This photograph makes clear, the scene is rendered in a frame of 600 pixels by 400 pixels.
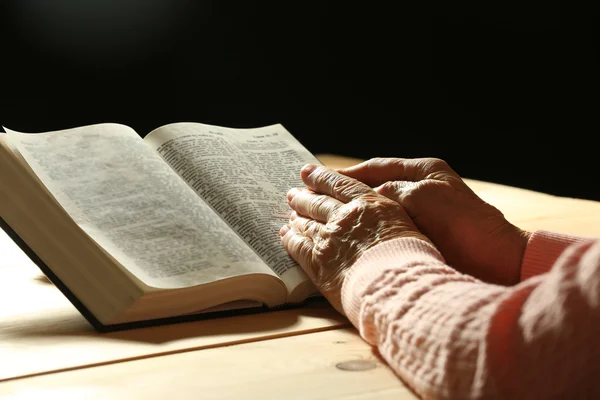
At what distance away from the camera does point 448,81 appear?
290cm

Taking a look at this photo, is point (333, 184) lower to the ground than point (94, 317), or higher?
higher

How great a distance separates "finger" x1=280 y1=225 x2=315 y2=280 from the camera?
104 centimetres

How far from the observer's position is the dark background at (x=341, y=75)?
2547 mm

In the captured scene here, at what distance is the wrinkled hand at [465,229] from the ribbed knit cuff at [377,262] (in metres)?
0.12

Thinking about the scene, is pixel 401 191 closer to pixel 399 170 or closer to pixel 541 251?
pixel 399 170

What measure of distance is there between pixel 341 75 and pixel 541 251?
225 cm

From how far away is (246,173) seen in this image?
4.01 feet

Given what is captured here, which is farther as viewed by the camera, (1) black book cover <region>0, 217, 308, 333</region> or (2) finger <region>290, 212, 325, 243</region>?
(2) finger <region>290, 212, 325, 243</region>

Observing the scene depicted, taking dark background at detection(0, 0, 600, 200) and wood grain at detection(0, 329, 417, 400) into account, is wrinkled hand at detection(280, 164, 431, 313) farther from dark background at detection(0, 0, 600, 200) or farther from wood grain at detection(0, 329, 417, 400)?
dark background at detection(0, 0, 600, 200)

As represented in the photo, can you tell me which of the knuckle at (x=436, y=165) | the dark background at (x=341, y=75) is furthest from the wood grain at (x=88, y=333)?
the dark background at (x=341, y=75)

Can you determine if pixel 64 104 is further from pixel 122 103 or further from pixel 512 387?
pixel 512 387

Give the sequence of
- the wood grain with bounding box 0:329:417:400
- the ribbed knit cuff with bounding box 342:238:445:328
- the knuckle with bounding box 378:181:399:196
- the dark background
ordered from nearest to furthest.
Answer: the wood grain with bounding box 0:329:417:400, the ribbed knit cuff with bounding box 342:238:445:328, the knuckle with bounding box 378:181:399:196, the dark background

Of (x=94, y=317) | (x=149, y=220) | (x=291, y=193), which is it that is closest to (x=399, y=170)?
(x=291, y=193)

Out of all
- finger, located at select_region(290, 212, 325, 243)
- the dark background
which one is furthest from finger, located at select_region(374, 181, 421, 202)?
the dark background
